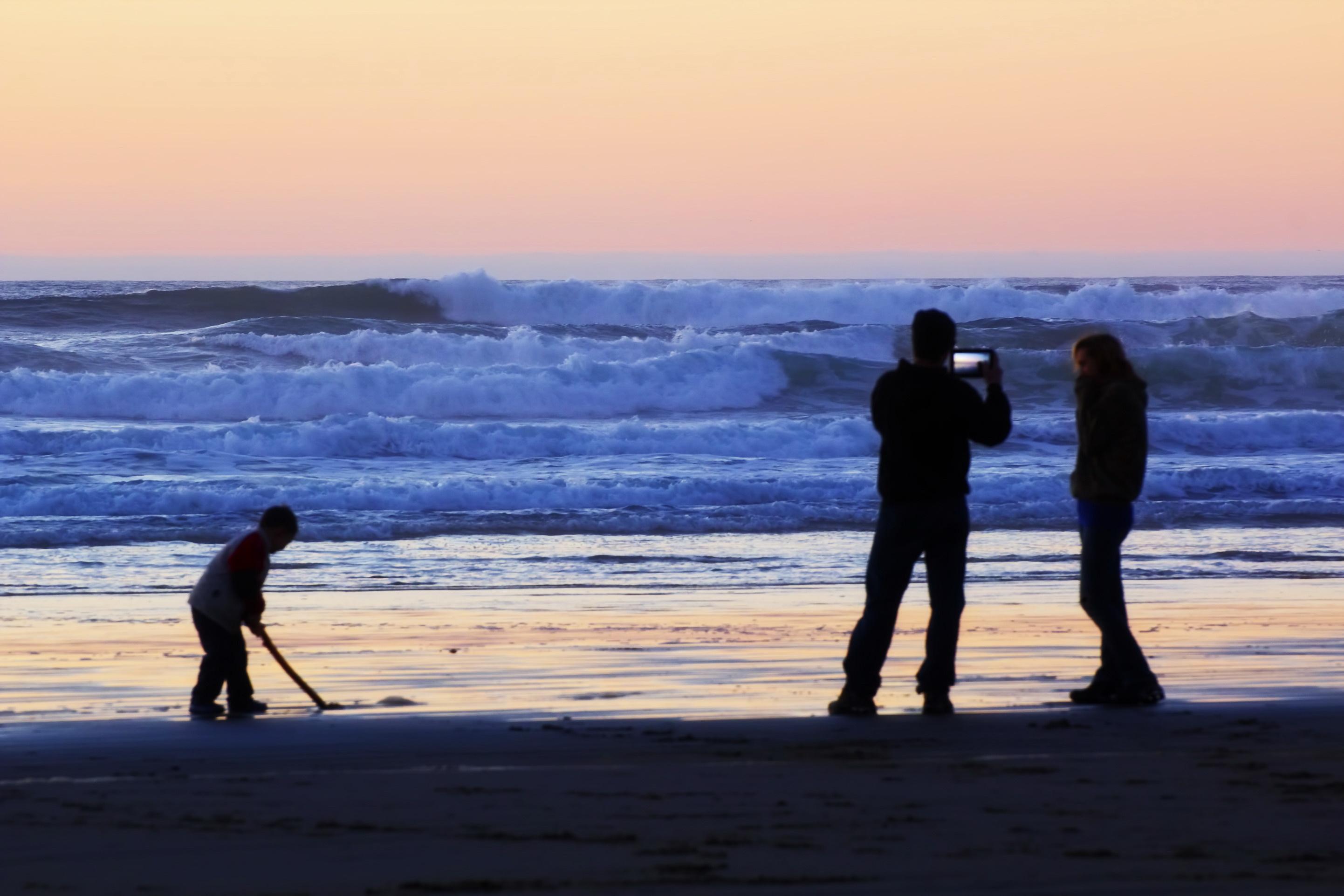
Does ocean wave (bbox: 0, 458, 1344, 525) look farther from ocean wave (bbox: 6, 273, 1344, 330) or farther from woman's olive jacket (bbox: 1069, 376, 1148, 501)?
ocean wave (bbox: 6, 273, 1344, 330)

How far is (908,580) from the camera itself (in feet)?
17.1

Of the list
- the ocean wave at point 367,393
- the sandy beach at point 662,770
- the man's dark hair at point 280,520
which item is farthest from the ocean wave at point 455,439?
the man's dark hair at point 280,520

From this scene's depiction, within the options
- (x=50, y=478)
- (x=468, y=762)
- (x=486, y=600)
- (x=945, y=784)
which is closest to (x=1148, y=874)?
(x=945, y=784)

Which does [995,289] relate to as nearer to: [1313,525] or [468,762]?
[1313,525]

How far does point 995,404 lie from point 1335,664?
2.80 metres

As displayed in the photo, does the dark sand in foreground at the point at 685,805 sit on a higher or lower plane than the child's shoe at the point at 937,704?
higher

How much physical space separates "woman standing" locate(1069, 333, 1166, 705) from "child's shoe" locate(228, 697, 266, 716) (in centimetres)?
302

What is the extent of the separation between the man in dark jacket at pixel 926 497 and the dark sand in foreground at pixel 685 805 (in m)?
0.23

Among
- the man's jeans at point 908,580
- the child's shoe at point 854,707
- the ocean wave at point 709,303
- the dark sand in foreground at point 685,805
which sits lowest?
the child's shoe at point 854,707

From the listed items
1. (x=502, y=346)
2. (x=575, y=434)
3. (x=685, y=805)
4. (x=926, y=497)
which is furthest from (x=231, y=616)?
(x=502, y=346)

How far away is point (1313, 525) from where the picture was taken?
44.8ft

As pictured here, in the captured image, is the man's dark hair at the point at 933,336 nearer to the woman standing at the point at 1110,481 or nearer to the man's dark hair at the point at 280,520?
the woman standing at the point at 1110,481

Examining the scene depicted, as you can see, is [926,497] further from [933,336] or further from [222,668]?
[222,668]

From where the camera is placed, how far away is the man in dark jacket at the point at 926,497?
511cm
